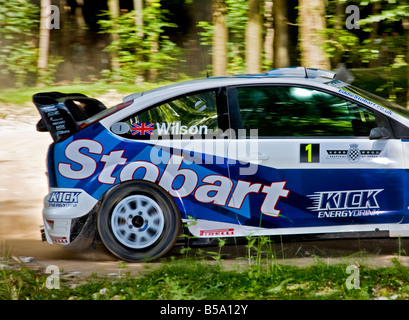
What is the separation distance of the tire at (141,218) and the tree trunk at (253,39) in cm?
607

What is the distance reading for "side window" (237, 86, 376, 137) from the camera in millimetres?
5602

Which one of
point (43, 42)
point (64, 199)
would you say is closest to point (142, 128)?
point (64, 199)

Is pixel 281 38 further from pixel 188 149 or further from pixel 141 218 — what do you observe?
pixel 141 218

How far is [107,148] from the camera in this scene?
5645 mm

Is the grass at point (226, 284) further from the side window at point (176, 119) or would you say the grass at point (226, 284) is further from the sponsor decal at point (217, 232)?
the side window at point (176, 119)

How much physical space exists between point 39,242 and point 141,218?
5.94 ft

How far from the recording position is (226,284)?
4887mm

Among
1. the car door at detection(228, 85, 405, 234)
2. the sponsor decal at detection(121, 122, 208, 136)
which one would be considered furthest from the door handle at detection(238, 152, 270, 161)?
the sponsor decal at detection(121, 122, 208, 136)

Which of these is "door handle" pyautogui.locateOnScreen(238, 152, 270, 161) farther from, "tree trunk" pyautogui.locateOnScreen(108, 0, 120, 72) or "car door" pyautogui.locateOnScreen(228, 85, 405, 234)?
"tree trunk" pyautogui.locateOnScreen(108, 0, 120, 72)

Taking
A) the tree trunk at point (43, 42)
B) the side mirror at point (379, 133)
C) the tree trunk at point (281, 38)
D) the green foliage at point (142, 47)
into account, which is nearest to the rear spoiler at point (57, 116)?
the side mirror at point (379, 133)

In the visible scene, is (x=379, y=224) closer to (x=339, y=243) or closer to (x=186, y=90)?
(x=339, y=243)

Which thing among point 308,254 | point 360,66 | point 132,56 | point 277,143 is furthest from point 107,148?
point 360,66

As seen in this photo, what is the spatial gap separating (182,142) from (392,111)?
1.79 meters

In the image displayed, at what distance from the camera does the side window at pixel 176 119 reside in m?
5.66
